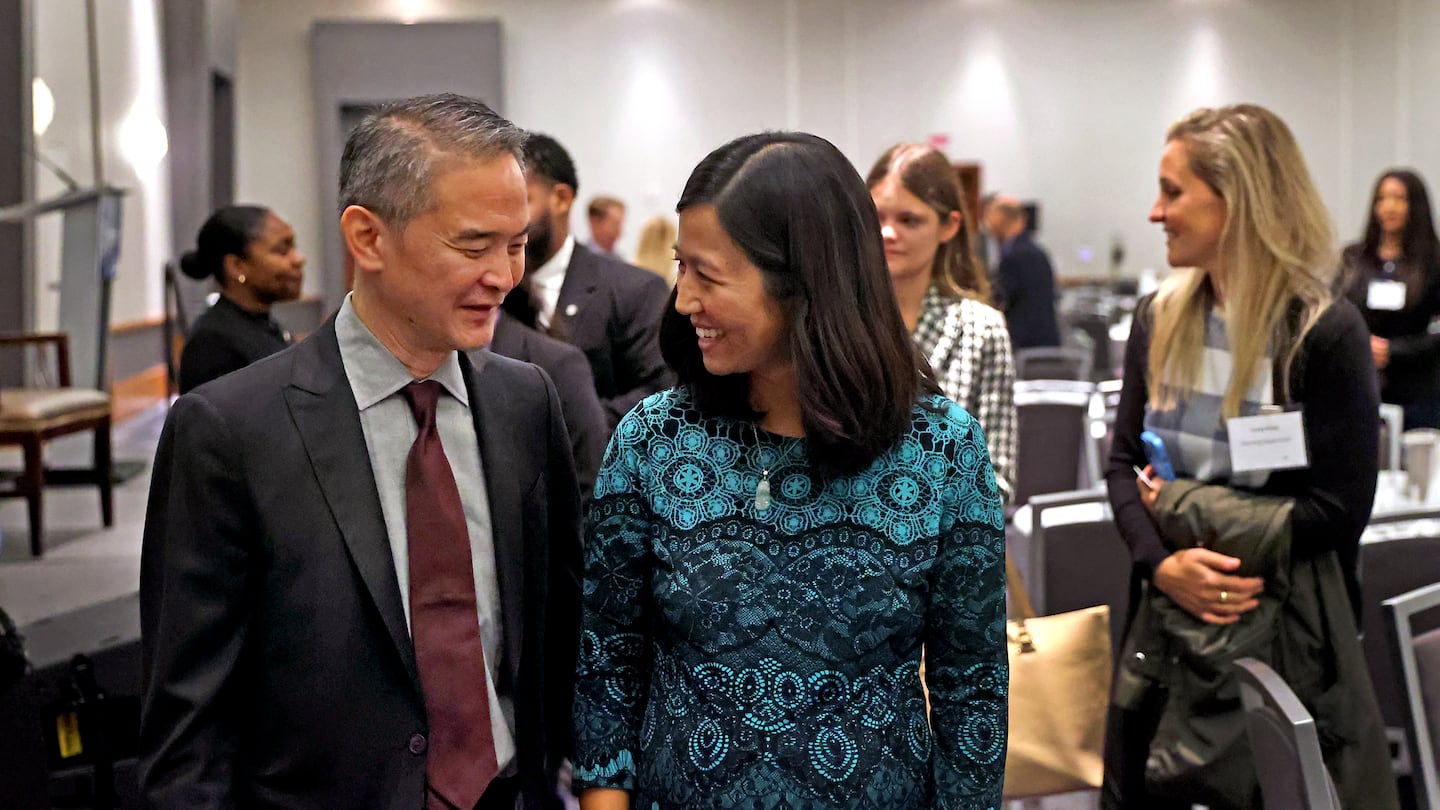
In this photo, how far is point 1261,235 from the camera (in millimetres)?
2223

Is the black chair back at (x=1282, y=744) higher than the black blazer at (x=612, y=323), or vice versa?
the black blazer at (x=612, y=323)

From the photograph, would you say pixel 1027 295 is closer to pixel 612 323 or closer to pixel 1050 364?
pixel 1050 364

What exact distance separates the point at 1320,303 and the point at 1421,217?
3.77m

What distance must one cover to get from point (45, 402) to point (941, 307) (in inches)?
166

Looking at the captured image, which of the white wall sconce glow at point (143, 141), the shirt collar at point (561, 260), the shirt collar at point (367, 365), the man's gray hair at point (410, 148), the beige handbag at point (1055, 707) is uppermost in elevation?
the white wall sconce glow at point (143, 141)

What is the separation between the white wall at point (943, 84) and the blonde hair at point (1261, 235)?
471 inches

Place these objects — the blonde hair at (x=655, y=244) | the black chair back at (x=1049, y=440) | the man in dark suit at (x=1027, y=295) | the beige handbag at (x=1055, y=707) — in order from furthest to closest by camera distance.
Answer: the man in dark suit at (x=1027, y=295) → the blonde hair at (x=655, y=244) → the black chair back at (x=1049, y=440) → the beige handbag at (x=1055, y=707)

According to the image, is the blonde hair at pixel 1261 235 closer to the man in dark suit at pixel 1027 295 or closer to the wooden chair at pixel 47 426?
the wooden chair at pixel 47 426

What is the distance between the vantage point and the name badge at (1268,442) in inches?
86.6

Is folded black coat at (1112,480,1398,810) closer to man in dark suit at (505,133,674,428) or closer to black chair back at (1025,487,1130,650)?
black chair back at (1025,487,1130,650)

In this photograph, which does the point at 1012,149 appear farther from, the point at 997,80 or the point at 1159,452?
the point at 1159,452

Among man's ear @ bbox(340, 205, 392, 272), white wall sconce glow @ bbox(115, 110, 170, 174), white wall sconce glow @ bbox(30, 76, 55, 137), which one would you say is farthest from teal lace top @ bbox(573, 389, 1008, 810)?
white wall sconce glow @ bbox(115, 110, 170, 174)

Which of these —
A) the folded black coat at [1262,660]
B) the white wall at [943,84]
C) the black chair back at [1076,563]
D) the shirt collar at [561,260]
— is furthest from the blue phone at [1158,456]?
the white wall at [943,84]

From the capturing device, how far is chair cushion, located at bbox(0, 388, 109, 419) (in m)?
5.41
